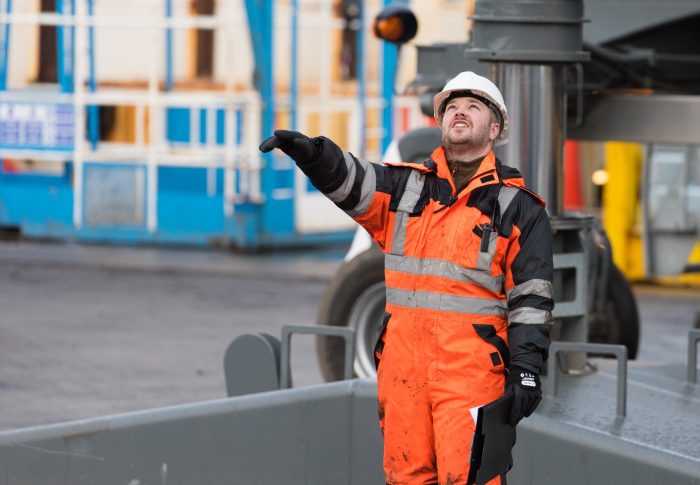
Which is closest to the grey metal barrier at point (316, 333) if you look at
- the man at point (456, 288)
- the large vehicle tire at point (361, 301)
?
the man at point (456, 288)

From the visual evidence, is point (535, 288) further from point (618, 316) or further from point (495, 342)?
point (618, 316)

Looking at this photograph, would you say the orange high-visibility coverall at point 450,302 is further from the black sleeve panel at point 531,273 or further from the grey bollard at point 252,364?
the grey bollard at point 252,364

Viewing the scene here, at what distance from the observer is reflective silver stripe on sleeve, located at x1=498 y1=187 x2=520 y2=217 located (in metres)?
4.85

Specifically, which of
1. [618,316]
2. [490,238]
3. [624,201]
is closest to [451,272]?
[490,238]

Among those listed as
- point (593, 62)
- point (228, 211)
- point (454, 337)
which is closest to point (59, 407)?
point (593, 62)

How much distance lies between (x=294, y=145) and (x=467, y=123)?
0.54 meters

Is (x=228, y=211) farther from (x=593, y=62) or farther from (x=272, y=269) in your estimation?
(x=593, y=62)

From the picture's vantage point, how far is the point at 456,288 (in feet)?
15.8

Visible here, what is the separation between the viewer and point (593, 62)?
8547 millimetres

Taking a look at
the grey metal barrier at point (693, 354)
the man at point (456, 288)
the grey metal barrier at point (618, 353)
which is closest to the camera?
the man at point (456, 288)

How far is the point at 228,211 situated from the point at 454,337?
11.6 metres

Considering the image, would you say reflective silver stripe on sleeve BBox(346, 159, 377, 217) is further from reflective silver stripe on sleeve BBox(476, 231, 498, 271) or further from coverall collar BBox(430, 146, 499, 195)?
reflective silver stripe on sleeve BBox(476, 231, 498, 271)

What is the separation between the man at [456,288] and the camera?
477cm

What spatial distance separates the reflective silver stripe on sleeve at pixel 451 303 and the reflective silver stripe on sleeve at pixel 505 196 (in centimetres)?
28
